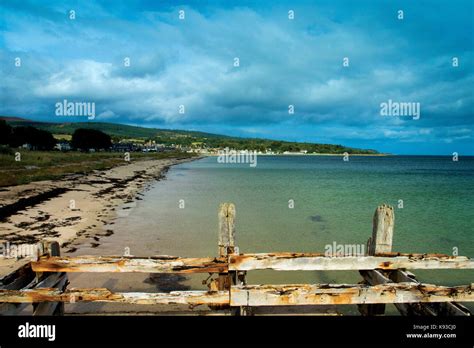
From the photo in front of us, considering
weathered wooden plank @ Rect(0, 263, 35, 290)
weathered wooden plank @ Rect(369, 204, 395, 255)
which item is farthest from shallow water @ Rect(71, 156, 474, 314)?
weathered wooden plank @ Rect(0, 263, 35, 290)

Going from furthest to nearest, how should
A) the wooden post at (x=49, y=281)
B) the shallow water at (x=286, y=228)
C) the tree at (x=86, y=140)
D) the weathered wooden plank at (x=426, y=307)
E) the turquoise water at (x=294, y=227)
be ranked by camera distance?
the tree at (x=86, y=140), the turquoise water at (x=294, y=227), the shallow water at (x=286, y=228), the wooden post at (x=49, y=281), the weathered wooden plank at (x=426, y=307)

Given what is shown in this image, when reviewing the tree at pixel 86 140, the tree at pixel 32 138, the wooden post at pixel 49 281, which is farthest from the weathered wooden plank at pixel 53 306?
the tree at pixel 86 140

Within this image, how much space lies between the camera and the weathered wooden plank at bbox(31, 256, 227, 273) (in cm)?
691

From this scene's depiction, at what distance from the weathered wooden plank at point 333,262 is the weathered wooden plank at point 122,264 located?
0.88 meters

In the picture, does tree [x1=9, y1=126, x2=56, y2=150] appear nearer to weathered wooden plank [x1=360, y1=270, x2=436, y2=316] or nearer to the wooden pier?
the wooden pier

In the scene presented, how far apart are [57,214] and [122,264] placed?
1475 cm

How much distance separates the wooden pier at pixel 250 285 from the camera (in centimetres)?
624

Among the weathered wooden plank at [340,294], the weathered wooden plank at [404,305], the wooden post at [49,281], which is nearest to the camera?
the weathered wooden plank at [340,294]

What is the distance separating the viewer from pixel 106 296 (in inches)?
247

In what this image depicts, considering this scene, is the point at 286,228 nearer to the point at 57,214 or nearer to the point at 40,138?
the point at 57,214

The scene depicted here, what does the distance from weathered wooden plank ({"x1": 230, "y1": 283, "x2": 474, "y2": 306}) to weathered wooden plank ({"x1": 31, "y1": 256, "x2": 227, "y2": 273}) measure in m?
1.20

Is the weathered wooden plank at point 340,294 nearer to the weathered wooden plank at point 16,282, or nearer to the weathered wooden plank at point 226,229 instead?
the weathered wooden plank at point 226,229

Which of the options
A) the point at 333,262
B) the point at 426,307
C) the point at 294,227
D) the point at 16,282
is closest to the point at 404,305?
the point at 426,307
